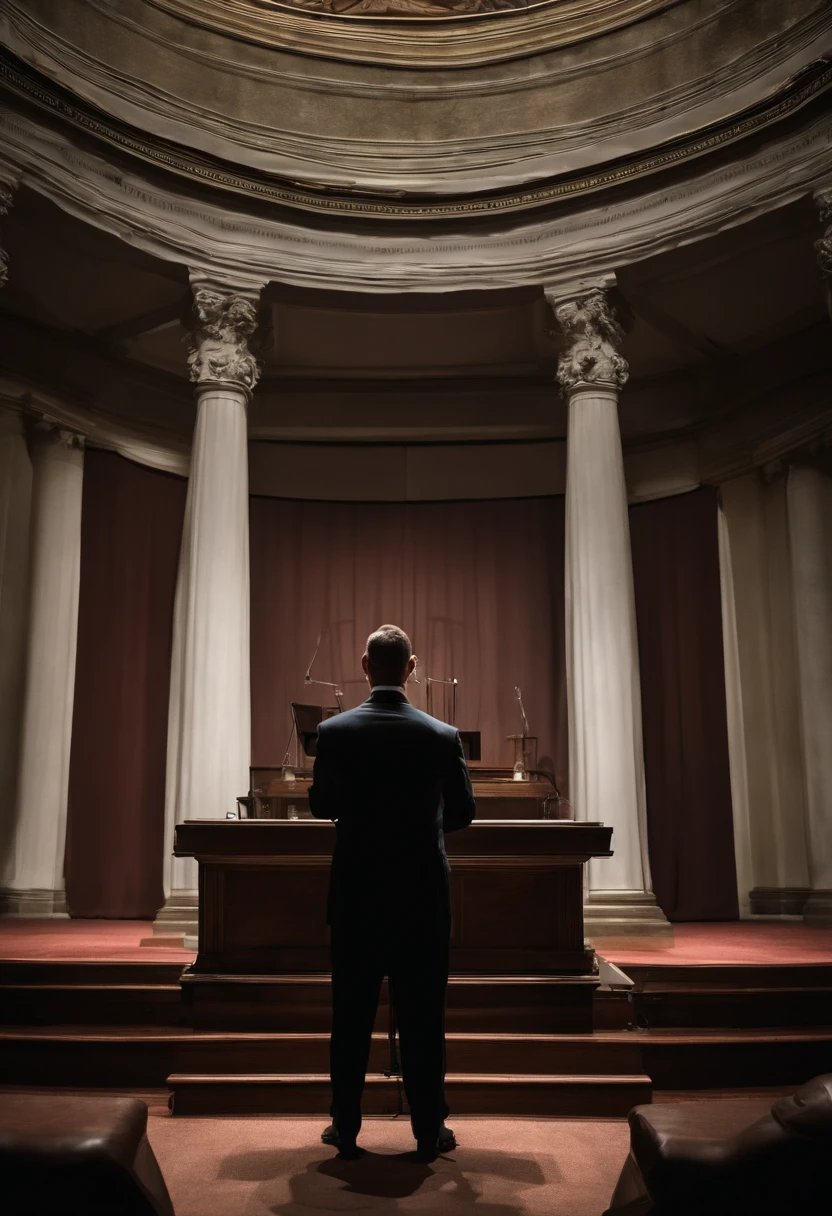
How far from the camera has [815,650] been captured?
433 inches

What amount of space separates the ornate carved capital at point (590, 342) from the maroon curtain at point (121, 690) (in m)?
4.72

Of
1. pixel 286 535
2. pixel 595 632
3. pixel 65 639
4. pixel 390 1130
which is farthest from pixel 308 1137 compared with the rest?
pixel 286 535

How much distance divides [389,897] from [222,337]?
274 inches

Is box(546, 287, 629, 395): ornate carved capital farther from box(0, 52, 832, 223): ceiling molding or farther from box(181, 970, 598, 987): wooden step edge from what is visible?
box(181, 970, 598, 987): wooden step edge

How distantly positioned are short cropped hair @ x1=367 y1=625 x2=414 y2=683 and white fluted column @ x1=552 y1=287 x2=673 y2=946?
16.8 feet

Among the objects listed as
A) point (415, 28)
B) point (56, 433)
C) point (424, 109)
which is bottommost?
point (56, 433)

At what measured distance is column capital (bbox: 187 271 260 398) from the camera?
962 centimetres

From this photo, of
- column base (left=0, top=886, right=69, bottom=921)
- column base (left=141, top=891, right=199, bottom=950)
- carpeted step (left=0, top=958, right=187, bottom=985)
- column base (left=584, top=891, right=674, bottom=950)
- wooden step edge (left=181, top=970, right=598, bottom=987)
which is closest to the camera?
wooden step edge (left=181, top=970, right=598, bottom=987)

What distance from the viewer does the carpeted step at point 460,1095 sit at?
4730 millimetres

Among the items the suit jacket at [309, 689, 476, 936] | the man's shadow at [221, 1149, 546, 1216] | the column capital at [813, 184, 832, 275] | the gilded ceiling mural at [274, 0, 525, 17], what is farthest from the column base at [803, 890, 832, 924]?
the gilded ceiling mural at [274, 0, 525, 17]

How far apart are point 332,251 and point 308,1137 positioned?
7957 millimetres

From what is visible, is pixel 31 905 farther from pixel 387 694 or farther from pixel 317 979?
pixel 387 694

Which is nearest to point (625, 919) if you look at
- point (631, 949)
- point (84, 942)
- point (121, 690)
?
point (631, 949)

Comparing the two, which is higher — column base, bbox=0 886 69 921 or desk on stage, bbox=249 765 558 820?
desk on stage, bbox=249 765 558 820
